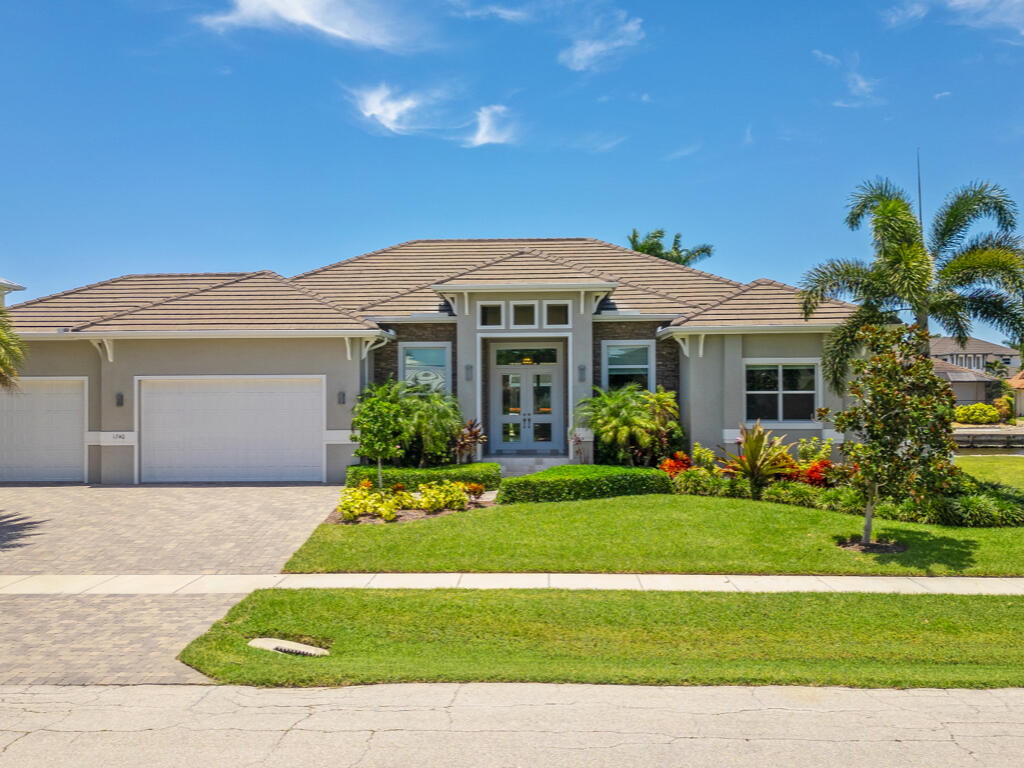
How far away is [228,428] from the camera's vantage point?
1567 cm

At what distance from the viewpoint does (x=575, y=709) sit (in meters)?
5.10

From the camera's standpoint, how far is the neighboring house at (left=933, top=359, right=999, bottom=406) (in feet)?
140

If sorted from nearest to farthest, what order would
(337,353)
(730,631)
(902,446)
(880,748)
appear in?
(880,748) < (730,631) < (902,446) < (337,353)

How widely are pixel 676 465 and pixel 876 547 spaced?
4.60 m

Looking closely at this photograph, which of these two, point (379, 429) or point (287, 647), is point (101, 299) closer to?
point (379, 429)

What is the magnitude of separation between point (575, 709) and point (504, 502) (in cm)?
777

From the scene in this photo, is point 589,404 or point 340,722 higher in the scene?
point 589,404

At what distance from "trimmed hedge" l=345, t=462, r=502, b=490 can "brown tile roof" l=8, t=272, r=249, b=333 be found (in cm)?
843

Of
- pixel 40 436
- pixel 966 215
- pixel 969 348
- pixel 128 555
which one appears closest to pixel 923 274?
pixel 966 215

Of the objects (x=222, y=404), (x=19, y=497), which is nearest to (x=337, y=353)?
(x=222, y=404)

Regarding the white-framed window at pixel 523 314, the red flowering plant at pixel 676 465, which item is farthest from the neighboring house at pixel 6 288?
the red flowering plant at pixel 676 465

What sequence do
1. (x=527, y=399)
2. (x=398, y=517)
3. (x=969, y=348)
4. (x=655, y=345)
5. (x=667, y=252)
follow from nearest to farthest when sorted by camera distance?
(x=398, y=517), (x=655, y=345), (x=527, y=399), (x=667, y=252), (x=969, y=348)

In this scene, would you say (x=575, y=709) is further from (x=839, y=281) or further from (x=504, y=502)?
(x=839, y=281)

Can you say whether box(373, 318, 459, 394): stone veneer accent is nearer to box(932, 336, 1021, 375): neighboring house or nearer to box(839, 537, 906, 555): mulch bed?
box(839, 537, 906, 555): mulch bed
